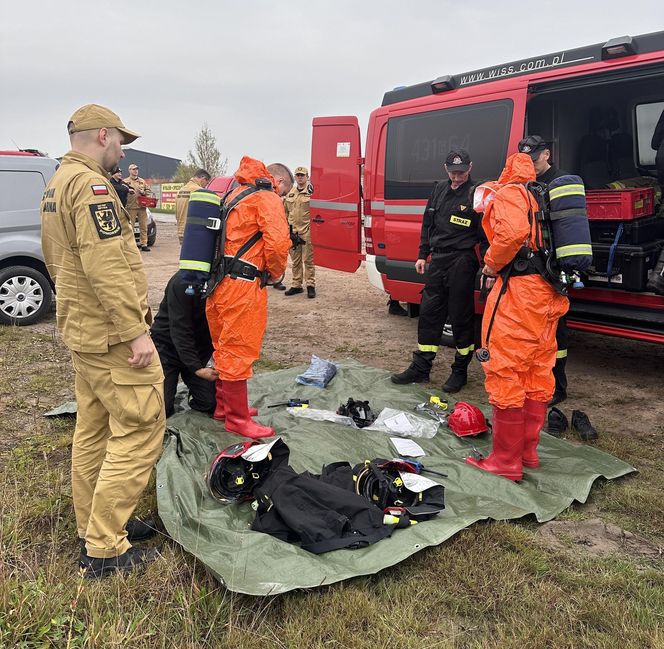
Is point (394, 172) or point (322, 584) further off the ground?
point (394, 172)

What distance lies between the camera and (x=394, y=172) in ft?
20.1

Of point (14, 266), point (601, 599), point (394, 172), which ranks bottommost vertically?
point (601, 599)

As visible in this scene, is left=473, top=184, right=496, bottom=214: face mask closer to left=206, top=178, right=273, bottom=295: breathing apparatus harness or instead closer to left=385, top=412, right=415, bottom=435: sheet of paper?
left=206, top=178, right=273, bottom=295: breathing apparatus harness

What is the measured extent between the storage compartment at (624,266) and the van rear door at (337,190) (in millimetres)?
2716

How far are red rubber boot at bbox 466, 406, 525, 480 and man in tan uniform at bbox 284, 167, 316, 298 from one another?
6.03 metres

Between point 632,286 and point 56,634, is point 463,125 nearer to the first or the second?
point 632,286

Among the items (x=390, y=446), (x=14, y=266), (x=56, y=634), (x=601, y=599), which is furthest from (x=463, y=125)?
(x=14, y=266)

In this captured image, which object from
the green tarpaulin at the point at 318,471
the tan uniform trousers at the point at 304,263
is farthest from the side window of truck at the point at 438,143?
the tan uniform trousers at the point at 304,263

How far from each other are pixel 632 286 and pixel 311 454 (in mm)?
3067

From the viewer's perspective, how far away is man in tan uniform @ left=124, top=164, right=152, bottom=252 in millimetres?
13195

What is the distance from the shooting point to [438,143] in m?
5.63

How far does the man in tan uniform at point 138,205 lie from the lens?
13.2 metres

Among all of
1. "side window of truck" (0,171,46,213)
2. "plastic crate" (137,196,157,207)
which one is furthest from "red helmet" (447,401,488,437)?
"plastic crate" (137,196,157,207)

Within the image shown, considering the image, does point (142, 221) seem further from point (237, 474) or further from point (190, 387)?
point (237, 474)
